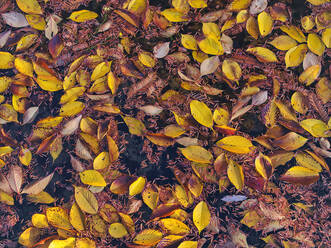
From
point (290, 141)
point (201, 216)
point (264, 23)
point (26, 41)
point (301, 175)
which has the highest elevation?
point (264, 23)

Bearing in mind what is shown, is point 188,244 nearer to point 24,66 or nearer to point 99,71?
point 99,71

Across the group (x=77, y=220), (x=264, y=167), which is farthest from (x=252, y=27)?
(x=77, y=220)

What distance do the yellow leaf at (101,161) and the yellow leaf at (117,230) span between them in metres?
0.23

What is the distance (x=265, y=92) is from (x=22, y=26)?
3.50 feet

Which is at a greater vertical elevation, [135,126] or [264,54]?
[264,54]

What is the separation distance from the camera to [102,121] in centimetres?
132

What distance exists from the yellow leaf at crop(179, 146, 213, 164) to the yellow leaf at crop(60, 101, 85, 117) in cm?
47

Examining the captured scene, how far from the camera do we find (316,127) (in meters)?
1.28

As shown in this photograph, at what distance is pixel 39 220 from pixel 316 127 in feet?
3.81

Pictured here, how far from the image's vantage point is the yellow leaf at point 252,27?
1.34 m

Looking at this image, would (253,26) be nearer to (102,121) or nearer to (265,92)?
(265,92)

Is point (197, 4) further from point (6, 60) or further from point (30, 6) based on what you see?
point (6, 60)

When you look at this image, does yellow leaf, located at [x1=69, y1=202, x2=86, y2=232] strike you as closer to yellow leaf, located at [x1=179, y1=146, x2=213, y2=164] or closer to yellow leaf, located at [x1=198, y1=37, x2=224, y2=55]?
yellow leaf, located at [x1=179, y1=146, x2=213, y2=164]

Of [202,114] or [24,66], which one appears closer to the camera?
[202,114]
